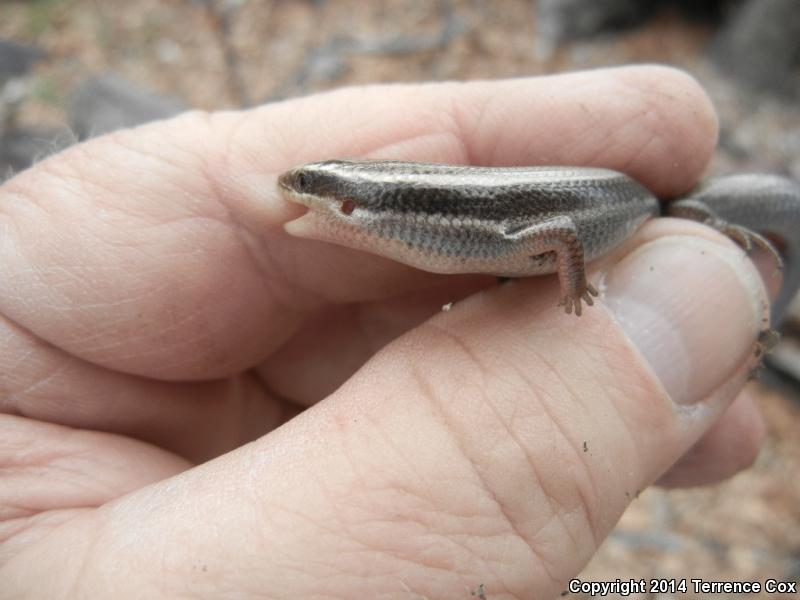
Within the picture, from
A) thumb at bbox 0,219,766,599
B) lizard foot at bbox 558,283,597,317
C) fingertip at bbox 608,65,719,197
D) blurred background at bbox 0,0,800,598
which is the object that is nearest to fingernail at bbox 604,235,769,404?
thumb at bbox 0,219,766,599

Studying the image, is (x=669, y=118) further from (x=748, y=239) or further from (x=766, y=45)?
(x=766, y=45)

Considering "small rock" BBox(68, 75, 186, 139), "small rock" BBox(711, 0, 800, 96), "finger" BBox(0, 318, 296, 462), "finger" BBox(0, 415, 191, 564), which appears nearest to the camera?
"finger" BBox(0, 415, 191, 564)

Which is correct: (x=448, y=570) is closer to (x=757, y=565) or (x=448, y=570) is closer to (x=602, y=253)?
(x=602, y=253)

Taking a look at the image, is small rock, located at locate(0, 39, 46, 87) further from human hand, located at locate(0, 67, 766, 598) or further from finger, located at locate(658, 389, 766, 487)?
finger, located at locate(658, 389, 766, 487)

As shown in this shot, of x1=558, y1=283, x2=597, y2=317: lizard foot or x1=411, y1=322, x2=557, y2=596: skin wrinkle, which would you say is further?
x1=558, y1=283, x2=597, y2=317: lizard foot

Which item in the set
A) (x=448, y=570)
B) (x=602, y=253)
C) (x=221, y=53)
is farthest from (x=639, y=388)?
(x=221, y=53)

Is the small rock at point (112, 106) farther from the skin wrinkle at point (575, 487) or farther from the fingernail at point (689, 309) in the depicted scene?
the skin wrinkle at point (575, 487)

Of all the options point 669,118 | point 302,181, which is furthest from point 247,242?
point 669,118
